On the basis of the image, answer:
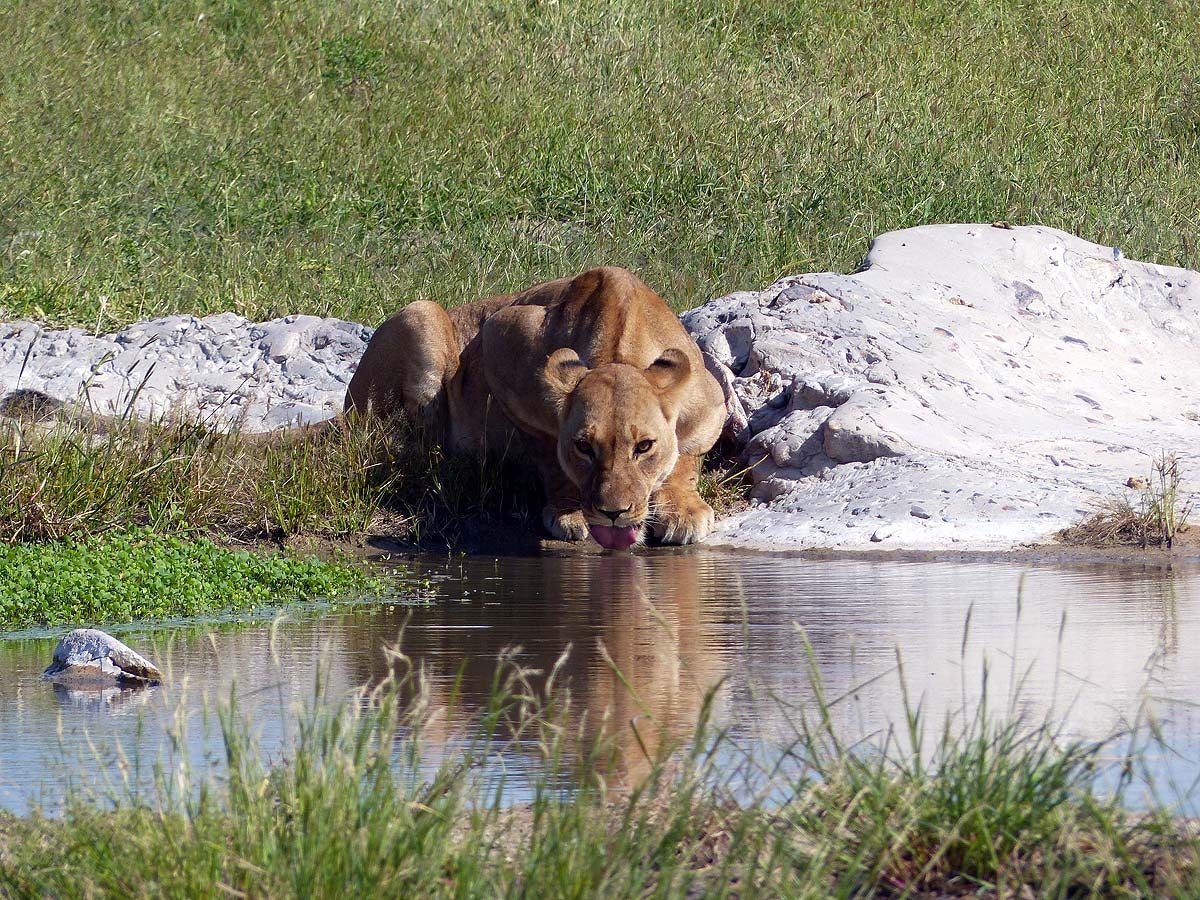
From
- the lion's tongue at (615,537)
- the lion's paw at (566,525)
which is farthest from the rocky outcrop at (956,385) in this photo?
the lion's paw at (566,525)

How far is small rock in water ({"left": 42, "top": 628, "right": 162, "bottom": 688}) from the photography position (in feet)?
19.4

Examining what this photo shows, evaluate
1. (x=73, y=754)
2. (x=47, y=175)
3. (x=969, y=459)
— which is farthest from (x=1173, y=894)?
(x=47, y=175)

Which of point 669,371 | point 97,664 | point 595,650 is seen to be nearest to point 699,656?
point 595,650

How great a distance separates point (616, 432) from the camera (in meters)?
9.38

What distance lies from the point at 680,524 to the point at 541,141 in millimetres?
9038

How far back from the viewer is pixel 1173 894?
10.7 ft

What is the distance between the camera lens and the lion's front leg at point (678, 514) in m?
9.79

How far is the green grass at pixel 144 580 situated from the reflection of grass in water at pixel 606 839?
366 centimetres

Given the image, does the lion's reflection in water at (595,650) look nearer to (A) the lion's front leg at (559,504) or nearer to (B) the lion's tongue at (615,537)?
(B) the lion's tongue at (615,537)

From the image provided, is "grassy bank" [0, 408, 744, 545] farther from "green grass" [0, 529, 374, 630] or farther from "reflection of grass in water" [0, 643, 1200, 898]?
"reflection of grass in water" [0, 643, 1200, 898]

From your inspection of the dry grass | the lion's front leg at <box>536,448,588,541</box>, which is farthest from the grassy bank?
the dry grass

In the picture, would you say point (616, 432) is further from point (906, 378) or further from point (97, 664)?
point (97, 664)

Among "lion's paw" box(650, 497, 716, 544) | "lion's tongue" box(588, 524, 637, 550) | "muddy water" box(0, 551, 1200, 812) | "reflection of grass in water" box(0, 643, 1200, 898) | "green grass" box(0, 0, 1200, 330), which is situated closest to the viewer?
"reflection of grass in water" box(0, 643, 1200, 898)

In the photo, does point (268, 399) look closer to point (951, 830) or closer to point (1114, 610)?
point (1114, 610)
